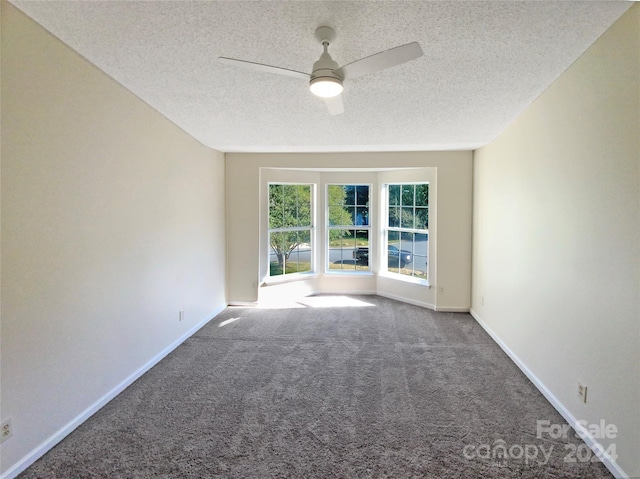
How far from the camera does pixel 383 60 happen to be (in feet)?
5.62

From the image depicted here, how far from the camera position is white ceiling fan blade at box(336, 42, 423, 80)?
160 cm

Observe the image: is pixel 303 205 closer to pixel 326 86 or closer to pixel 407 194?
pixel 407 194

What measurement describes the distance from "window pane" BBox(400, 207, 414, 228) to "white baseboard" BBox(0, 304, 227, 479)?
364 cm

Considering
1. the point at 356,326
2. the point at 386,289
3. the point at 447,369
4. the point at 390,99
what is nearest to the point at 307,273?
the point at 386,289

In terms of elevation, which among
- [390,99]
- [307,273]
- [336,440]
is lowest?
[336,440]

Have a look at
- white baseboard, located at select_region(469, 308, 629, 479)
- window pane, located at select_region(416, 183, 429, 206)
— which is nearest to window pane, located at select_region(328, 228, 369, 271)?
window pane, located at select_region(416, 183, 429, 206)

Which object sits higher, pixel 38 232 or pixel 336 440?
pixel 38 232

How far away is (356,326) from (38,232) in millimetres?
3219

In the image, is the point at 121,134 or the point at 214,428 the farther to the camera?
the point at 121,134

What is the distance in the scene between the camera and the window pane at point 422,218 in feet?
16.2

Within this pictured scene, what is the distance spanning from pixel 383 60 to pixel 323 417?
2.24m

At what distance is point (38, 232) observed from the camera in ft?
6.06

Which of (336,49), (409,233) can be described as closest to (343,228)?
(409,233)

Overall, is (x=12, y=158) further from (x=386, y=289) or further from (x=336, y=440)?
(x=386, y=289)
